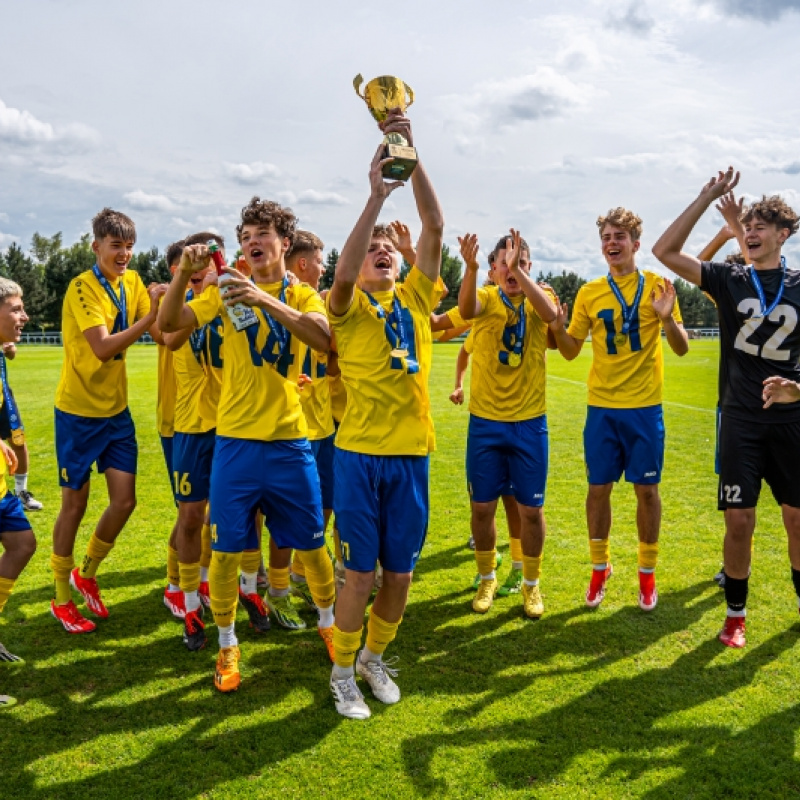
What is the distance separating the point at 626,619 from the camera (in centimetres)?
519

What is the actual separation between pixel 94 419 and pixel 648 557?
13.9ft

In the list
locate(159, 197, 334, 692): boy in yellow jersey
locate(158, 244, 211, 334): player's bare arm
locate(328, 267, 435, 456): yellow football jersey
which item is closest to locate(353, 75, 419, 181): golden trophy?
locate(328, 267, 435, 456): yellow football jersey

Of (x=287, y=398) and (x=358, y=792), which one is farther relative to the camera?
(x=287, y=398)

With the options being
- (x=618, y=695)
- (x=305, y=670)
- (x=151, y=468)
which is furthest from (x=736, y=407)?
(x=151, y=468)

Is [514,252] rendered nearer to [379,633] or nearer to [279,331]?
[279,331]

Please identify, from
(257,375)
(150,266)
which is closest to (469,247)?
(257,375)

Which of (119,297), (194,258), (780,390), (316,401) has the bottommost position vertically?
(316,401)

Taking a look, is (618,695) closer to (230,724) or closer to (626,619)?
(626,619)

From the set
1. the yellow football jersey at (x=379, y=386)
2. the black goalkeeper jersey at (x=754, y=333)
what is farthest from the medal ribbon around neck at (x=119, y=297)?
the black goalkeeper jersey at (x=754, y=333)

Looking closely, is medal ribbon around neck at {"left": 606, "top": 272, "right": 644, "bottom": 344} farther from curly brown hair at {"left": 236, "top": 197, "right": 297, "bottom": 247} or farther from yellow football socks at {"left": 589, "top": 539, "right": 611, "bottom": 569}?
curly brown hair at {"left": 236, "top": 197, "right": 297, "bottom": 247}

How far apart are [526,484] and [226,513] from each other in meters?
2.27

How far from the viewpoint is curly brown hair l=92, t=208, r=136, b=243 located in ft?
16.7

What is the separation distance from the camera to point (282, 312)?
382 centimetres

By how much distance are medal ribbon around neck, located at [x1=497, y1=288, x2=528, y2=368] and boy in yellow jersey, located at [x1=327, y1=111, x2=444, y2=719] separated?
1473mm
